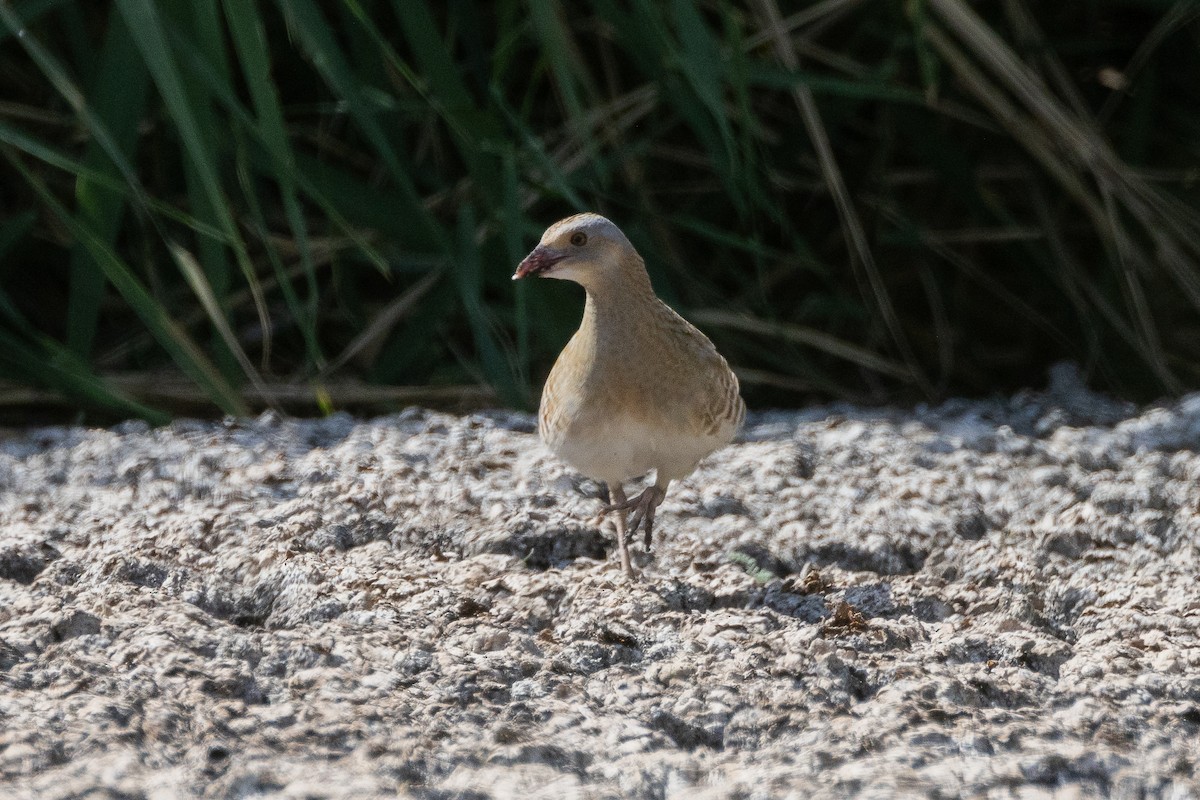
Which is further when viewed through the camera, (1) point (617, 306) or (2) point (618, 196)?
(2) point (618, 196)

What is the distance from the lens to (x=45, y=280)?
212 inches

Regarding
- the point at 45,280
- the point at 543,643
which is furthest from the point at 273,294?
the point at 543,643

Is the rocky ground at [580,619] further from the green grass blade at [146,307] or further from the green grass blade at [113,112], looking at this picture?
the green grass blade at [113,112]

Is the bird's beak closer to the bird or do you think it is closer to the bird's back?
the bird

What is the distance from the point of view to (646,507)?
3211 mm

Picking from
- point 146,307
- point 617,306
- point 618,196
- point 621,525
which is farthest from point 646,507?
point 618,196

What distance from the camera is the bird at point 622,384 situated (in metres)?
3.10

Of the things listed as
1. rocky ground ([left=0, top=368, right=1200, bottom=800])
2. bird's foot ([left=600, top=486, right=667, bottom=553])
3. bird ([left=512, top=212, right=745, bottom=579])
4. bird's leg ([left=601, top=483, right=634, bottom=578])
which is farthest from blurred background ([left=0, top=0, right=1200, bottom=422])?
bird's foot ([left=600, top=486, right=667, bottom=553])

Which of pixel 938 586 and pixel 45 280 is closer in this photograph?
pixel 938 586

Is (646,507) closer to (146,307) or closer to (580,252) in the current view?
(580,252)

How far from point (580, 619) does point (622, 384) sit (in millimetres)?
568

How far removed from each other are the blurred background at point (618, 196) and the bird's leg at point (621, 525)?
81cm

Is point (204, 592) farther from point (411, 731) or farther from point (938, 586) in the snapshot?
point (938, 586)

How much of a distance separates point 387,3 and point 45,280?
1570 mm
